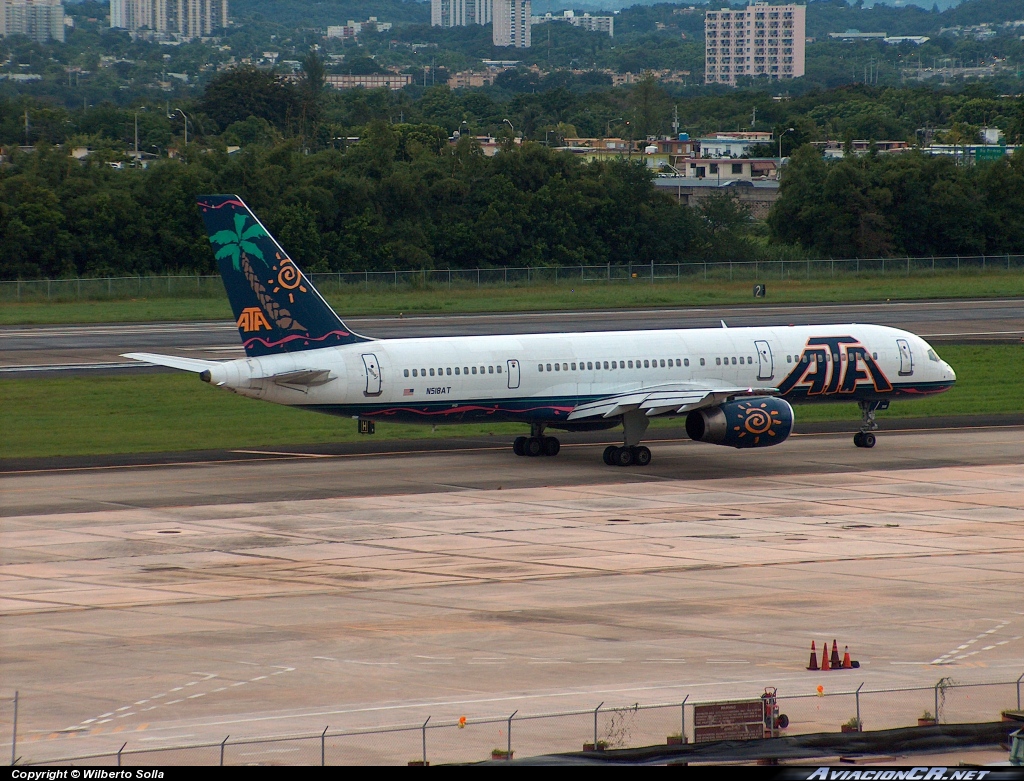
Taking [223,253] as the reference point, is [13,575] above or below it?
below

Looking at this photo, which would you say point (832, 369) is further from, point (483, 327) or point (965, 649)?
point (483, 327)

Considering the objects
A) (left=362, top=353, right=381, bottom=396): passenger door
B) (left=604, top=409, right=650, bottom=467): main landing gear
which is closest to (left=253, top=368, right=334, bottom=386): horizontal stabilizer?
(left=362, top=353, right=381, bottom=396): passenger door

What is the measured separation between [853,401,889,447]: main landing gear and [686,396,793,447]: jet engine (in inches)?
260

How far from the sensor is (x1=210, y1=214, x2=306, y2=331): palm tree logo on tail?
Result: 48594 millimetres

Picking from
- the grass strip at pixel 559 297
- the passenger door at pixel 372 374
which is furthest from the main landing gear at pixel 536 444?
the grass strip at pixel 559 297

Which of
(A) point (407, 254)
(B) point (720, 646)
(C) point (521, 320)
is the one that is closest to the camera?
(B) point (720, 646)

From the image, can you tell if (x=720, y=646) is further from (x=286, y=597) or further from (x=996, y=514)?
(x=996, y=514)

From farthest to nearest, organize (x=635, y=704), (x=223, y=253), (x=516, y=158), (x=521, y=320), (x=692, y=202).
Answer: (x=692, y=202), (x=516, y=158), (x=521, y=320), (x=223, y=253), (x=635, y=704)

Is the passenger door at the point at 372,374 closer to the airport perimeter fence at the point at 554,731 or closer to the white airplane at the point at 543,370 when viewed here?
the white airplane at the point at 543,370

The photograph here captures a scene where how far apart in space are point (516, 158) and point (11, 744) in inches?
4721

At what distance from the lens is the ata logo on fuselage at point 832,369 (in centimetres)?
5491

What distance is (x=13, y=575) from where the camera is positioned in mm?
35500

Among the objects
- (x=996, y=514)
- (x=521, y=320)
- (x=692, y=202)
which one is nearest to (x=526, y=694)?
(x=996, y=514)

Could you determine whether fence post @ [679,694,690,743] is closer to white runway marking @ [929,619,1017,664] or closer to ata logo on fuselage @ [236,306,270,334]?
white runway marking @ [929,619,1017,664]
